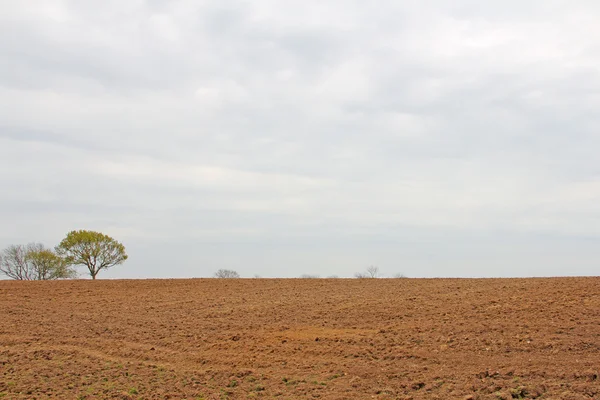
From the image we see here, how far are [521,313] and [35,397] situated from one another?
12101mm

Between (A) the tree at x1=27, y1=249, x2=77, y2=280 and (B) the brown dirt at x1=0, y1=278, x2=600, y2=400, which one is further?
(A) the tree at x1=27, y1=249, x2=77, y2=280

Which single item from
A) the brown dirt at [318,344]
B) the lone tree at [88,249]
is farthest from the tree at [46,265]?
the brown dirt at [318,344]

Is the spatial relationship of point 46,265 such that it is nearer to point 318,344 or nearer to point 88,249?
point 88,249

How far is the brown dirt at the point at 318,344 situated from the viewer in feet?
35.5

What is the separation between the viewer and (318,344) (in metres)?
14.4

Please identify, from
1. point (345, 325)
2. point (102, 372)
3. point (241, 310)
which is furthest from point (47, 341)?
point (345, 325)

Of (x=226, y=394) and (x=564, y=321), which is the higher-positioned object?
(x=564, y=321)

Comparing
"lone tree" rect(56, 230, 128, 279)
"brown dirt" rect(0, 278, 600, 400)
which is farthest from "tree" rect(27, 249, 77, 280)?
"brown dirt" rect(0, 278, 600, 400)

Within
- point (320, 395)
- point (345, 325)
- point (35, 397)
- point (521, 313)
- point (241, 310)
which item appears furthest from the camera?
point (241, 310)

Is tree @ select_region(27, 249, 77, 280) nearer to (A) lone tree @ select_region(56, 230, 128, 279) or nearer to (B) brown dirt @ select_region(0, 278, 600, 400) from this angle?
(A) lone tree @ select_region(56, 230, 128, 279)

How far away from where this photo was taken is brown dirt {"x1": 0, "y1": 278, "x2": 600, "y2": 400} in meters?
10.8

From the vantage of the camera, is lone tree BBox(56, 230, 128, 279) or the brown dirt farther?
lone tree BBox(56, 230, 128, 279)

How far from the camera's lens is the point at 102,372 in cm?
1292

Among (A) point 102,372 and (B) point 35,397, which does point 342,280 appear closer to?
(A) point 102,372
